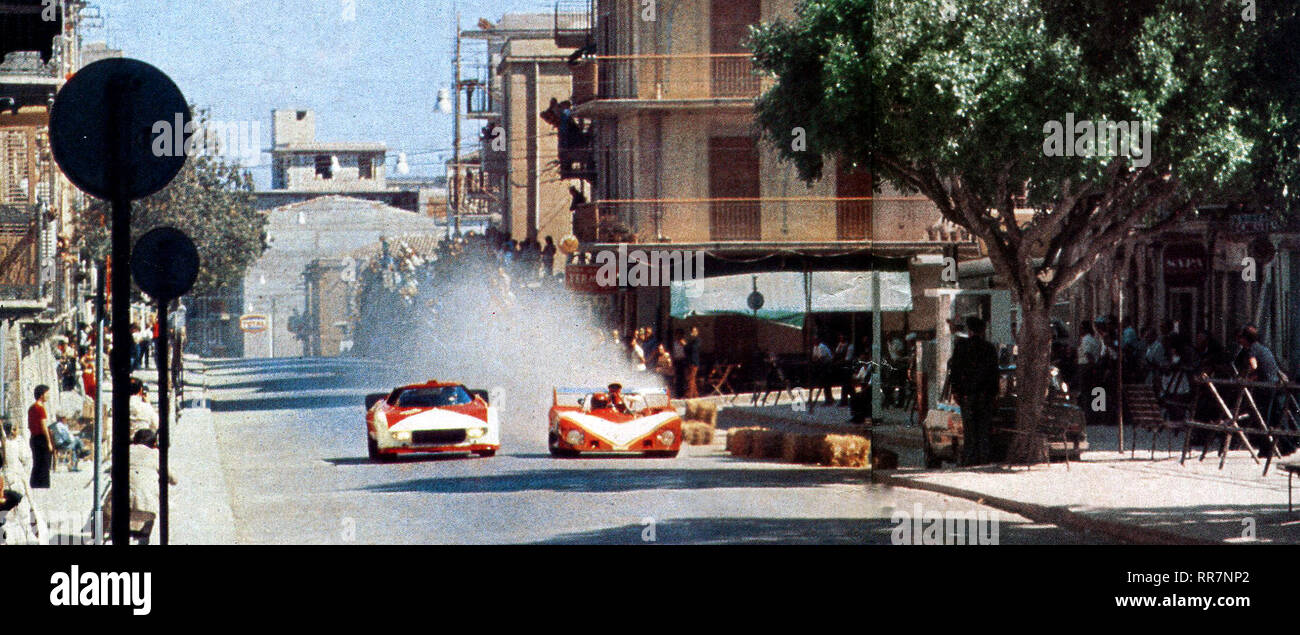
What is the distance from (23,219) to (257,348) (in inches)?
160

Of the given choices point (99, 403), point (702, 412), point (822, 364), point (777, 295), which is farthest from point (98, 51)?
point (702, 412)

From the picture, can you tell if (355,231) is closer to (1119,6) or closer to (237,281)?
(237,281)

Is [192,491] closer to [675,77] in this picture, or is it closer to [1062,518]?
[675,77]

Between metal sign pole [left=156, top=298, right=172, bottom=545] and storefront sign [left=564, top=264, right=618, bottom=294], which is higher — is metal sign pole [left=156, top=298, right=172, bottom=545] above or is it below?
below

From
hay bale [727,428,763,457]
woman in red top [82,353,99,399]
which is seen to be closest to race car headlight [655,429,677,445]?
hay bale [727,428,763,457]

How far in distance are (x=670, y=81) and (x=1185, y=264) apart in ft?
64.4

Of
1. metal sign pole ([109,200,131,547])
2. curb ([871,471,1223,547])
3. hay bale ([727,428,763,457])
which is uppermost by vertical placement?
metal sign pole ([109,200,131,547])

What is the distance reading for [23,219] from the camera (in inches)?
613

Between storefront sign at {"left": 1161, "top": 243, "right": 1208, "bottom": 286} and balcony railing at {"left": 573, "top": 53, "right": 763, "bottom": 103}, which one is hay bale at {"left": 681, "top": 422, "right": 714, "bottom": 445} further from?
storefront sign at {"left": 1161, "top": 243, "right": 1208, "bottom": 286}

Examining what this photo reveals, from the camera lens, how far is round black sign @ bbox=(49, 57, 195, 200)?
28.3 feet

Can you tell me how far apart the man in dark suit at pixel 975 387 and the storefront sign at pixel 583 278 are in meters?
5.44

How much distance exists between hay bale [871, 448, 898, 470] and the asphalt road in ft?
8.97
